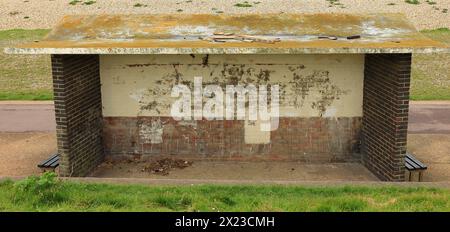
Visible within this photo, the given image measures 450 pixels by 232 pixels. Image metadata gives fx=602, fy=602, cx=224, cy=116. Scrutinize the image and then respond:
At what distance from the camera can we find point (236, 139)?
10.6m

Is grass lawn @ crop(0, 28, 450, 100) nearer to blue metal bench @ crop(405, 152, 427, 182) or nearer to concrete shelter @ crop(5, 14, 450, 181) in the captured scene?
concrete shelter @ crop(5, 14, 450, 181)

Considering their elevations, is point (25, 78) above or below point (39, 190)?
below

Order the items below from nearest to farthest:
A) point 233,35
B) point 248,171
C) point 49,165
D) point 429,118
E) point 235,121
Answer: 1. point 233,35
2. point 49,165
3. point 248,171
4. point 235,121
5. point 429,118

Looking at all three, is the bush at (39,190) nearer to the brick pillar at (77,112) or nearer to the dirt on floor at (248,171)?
the brick pillar at (77,112)

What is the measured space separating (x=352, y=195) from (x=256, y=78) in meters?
3.15

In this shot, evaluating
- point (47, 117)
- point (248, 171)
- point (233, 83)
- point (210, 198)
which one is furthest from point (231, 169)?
point (47, 117)

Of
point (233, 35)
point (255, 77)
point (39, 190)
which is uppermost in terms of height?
point (233, 35)

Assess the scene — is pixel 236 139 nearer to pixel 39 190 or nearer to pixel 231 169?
pixel 231 169

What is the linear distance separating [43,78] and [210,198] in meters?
13.5

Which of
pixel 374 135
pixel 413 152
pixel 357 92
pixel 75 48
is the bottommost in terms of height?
pixel 413 152

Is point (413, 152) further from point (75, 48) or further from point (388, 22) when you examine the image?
point (75, 48)

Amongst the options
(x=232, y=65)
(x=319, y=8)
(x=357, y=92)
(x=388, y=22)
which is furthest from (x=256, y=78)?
(x=319, y=8)

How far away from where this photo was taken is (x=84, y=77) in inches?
388

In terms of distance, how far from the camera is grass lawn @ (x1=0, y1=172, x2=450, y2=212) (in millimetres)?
7262
